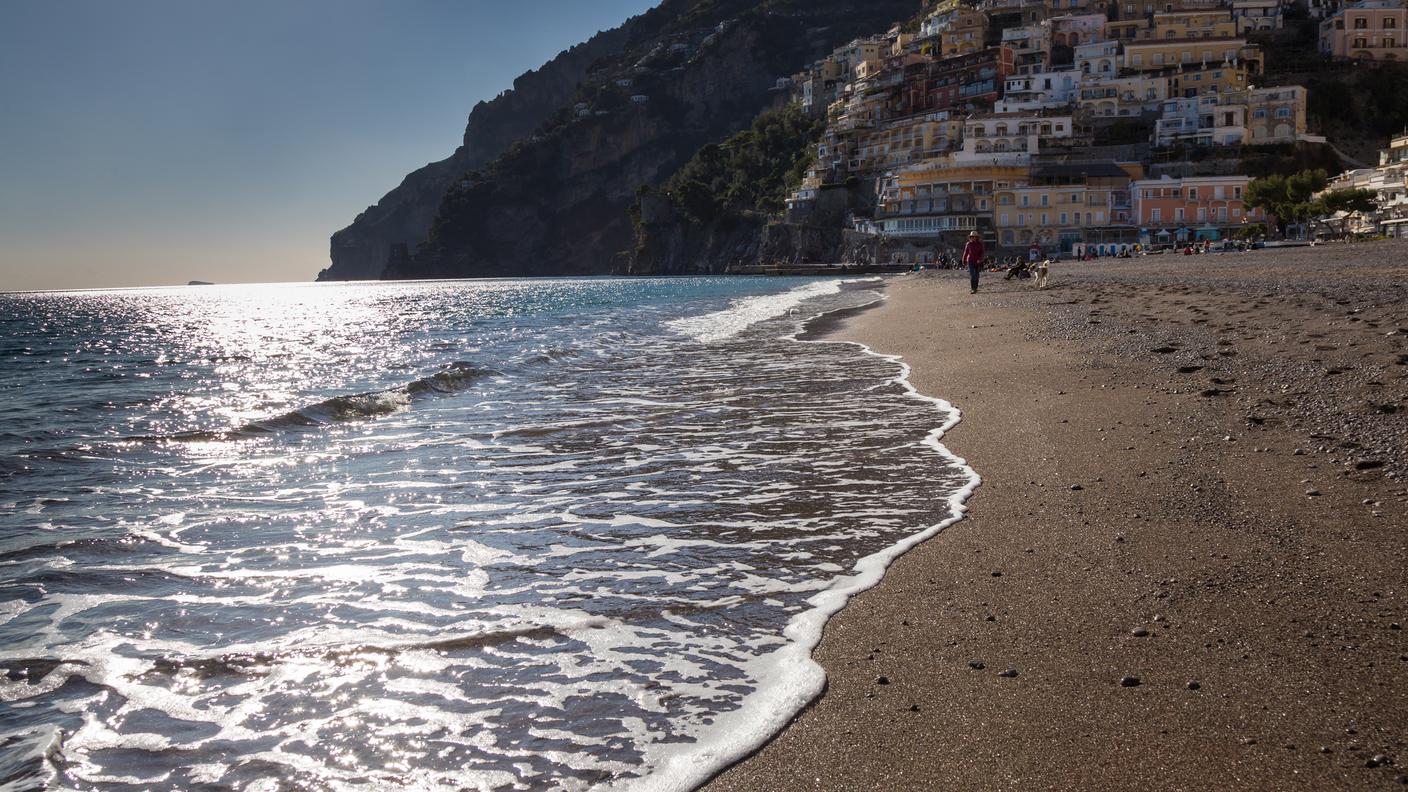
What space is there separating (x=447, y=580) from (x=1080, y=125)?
319 ft

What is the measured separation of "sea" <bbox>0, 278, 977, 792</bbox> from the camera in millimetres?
3545

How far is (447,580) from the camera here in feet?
17.9

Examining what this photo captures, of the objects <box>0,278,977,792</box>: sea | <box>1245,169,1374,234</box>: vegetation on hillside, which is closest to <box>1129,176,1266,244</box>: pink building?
<box>1245,169,1374,234</box>: vegetation on hillside

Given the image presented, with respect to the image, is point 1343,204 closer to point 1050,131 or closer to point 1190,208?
point 1190,208

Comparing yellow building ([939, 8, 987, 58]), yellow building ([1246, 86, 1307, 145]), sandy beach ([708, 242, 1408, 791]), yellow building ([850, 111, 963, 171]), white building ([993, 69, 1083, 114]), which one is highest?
yellow building ([939, 8, 987, 58])

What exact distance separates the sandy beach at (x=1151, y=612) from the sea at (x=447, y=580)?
0.32 metres

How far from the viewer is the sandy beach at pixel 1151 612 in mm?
3004

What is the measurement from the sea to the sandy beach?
321 mm

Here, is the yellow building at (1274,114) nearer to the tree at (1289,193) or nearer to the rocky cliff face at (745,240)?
the tree at (1289,193)

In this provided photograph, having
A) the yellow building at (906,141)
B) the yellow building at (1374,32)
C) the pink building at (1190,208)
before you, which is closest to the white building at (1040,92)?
the yellow building at (906,141)

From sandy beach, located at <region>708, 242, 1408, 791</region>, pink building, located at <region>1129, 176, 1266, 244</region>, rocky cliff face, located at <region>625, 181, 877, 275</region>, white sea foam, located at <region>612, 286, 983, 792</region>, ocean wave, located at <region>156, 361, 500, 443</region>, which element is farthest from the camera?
rocky cliff face, located at <region>625, 181, 877, 275</region>

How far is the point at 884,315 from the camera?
27734 mm

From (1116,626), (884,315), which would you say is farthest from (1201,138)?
(1116,626)

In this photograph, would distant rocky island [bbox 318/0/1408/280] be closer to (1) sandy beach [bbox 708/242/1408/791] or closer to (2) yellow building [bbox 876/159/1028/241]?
(2) yellow building [bbox 876/159/1028/241]
